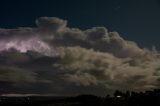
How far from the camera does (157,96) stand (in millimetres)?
166625

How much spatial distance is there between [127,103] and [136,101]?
514 centimetres

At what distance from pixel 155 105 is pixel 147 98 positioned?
884cm

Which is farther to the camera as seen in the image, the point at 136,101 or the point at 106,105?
the point at 106,105

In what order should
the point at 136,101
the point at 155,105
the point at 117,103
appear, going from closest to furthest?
the point at 155,105, the point at 136,101, the point at 117,103

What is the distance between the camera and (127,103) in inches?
6875

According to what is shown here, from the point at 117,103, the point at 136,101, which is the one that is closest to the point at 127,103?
the point at 136,101

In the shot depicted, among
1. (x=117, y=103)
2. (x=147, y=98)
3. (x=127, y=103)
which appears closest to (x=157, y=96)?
(x=147, y=98)

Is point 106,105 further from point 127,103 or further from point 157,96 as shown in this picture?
point 157,96

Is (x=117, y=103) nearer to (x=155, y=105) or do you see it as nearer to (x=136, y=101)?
(x=136, y=101)

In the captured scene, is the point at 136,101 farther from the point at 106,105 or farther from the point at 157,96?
the point at 106,105

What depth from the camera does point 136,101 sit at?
17275 centimetres

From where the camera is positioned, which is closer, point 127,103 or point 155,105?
point 155,105

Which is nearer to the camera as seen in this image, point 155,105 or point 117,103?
point 155,105

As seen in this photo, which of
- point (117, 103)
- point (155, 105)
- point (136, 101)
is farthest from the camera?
point (117, 103)
